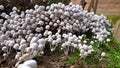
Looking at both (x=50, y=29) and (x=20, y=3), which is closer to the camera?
(x=50, y=29)

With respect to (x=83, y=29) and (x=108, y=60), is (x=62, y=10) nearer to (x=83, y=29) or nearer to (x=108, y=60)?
(x=83, y=29)

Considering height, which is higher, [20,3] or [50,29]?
[20,3]

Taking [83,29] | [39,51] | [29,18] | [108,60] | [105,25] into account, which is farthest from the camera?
[105,25]

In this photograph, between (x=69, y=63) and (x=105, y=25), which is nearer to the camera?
(x=69, y=63)

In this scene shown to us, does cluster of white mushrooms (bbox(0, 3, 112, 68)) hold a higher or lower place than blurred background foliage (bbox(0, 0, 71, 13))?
lower

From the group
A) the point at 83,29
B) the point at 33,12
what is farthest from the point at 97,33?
the point at 33,12

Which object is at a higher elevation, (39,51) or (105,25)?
(105,25)

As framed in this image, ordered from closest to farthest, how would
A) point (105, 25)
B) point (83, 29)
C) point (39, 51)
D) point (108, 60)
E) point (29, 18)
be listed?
point (39, 51)
point (108, 60)
point (29, 18)
point (83, 29)
point (105, 25)

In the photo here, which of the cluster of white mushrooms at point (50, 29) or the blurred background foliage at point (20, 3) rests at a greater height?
the blurred background foliage at point (20, 3)
